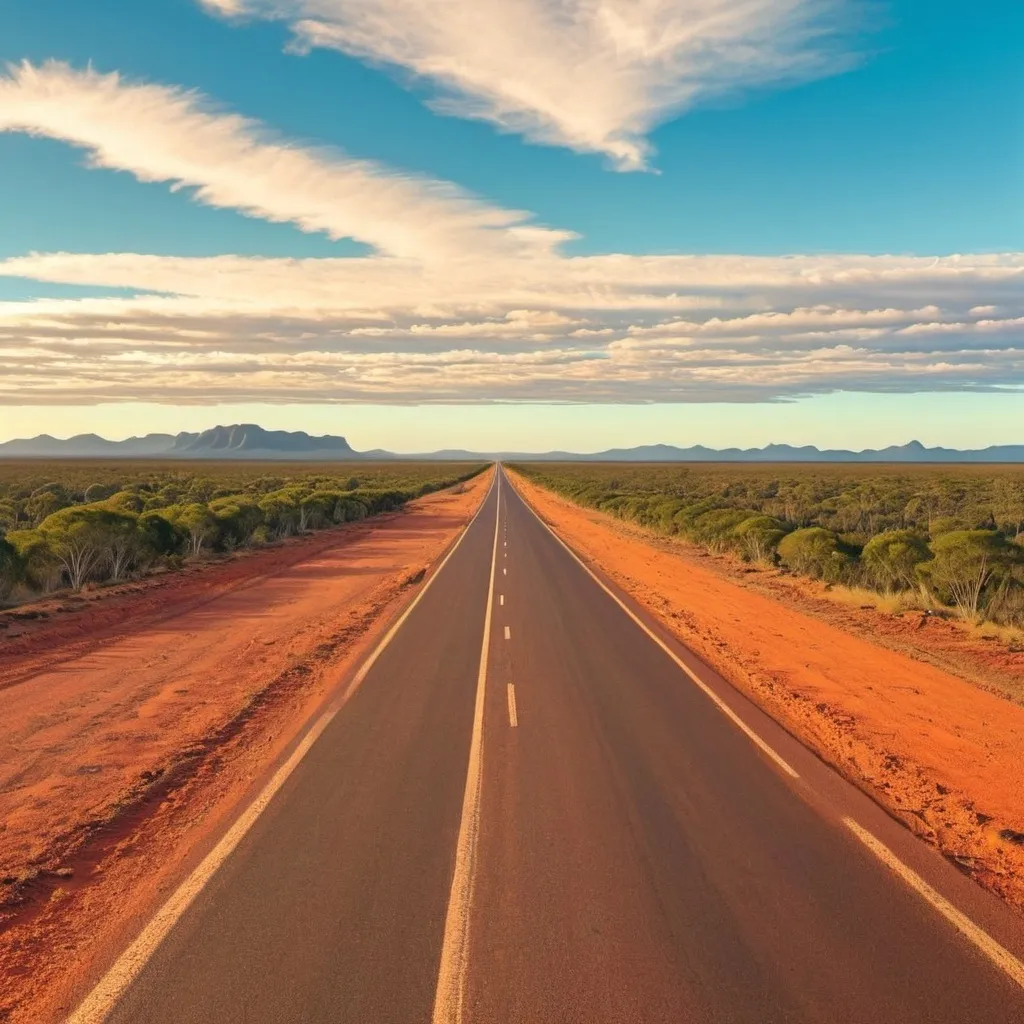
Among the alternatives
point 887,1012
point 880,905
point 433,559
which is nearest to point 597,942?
point 887,1012

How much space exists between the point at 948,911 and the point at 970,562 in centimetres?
1675

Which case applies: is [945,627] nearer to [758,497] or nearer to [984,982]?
[984,982]

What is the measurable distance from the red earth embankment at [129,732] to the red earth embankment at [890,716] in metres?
7.39

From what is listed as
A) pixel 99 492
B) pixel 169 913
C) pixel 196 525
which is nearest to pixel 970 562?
pixel 169 913

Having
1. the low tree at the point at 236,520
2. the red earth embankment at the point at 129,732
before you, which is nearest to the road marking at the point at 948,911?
the red earth embankment at the point at 129,732

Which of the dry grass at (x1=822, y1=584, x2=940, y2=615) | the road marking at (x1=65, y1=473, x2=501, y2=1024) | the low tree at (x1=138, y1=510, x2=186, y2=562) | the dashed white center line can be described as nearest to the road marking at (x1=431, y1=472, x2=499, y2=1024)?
the dashed white center line

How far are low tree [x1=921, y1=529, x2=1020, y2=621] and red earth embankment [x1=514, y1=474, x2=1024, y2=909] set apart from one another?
2.63 metres

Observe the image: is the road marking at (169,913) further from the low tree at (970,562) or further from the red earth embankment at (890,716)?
the low tree at (970,562)

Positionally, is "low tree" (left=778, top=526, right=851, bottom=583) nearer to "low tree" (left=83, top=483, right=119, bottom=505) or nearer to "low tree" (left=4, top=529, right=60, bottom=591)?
"low tree" (left=4, top=529, right=60, bottom=591)

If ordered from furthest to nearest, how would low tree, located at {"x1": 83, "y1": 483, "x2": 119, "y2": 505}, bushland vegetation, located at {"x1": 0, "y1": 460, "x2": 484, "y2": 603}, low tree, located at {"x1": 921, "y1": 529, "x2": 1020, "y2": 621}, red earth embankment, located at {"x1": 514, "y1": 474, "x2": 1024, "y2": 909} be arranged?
1. low tree, located at {"x1": 83, "y1": 483, "x2": 119, "y2": 505}
2. bushland vegetation, located at {"x1": 0, "y1": 460, "x2": 484, "y2": 603}
3. low tree, located at {"x1": 921, "y1": 529, "x2": 1020, "y2": 621}
4. red earth embankment, located at {"x1": 514, "y1": 474, "x2": 1024, "y2": 909}

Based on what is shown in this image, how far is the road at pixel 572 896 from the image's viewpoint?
539 cm

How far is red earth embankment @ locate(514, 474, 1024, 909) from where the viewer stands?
8.43 metres

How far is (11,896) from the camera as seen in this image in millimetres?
6785

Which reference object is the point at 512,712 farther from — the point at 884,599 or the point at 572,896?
the point at 884,599
